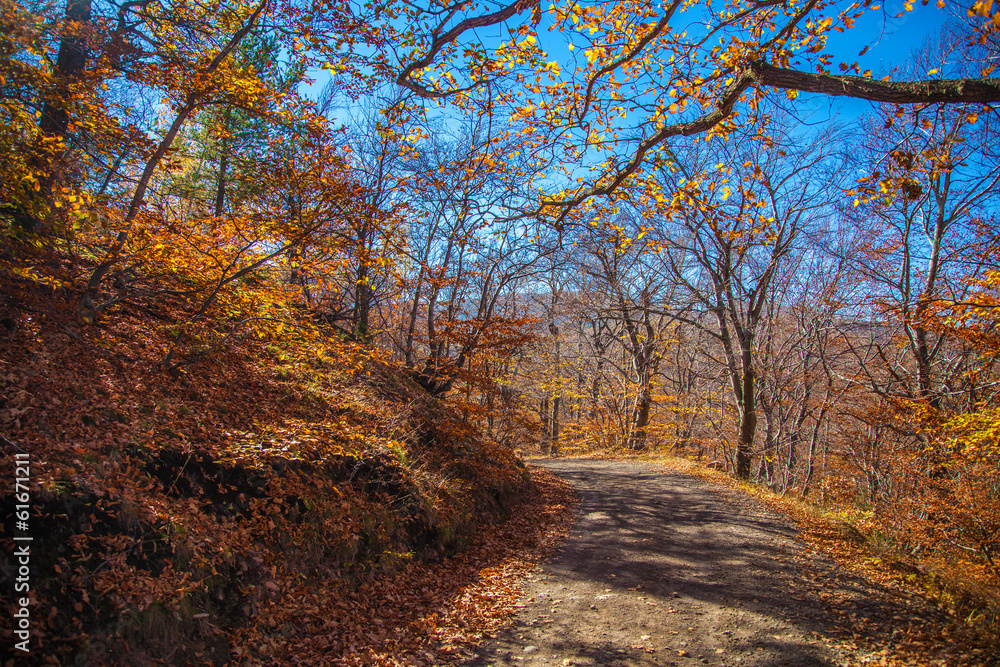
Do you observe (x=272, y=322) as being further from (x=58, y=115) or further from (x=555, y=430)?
(x=555, y=430)

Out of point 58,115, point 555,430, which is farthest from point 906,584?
point 555,430

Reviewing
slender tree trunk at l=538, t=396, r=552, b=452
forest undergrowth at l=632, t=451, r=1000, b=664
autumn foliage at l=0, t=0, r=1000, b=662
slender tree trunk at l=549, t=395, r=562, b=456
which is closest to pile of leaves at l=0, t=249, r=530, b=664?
autumn foliage at l=0, t=0, r=1000, b=662

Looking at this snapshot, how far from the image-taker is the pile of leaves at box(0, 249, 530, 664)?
335cm

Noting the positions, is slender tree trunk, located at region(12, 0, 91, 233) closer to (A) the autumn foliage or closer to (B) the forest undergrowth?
(A) the autumn foliage

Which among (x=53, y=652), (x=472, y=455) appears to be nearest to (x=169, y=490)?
(x=53, y=652)

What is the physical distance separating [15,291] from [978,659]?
10351mm

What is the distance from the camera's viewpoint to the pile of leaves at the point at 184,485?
11.0 ft

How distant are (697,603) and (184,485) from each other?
5.66m

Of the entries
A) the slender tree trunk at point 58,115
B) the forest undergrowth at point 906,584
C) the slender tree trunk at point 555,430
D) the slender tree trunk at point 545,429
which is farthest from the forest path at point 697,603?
the slender tree trunk at point 545,429

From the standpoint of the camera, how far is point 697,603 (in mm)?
5383

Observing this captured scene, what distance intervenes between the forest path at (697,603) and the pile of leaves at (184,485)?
186 cm

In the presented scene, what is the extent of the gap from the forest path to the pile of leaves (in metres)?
1.86

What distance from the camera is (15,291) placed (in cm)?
518

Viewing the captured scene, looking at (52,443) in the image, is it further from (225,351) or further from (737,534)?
(737,534)
